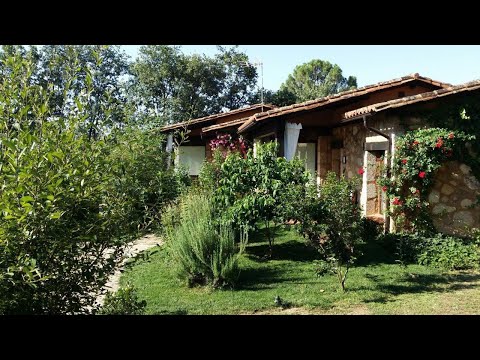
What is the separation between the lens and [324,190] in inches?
258

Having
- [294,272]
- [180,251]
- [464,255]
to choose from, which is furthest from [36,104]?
[464,255]

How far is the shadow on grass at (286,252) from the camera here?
787 centimetres

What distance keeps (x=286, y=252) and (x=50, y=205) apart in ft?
21.7

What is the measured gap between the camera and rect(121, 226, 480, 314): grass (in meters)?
5.25

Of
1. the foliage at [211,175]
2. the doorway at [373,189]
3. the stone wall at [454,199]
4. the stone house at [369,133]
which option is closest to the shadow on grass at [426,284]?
the stone house at [369,133]

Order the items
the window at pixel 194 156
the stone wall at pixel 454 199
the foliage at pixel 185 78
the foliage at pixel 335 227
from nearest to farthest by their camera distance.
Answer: the foliage at pixel 335 227, the stone wall at pixel 454 199, the window at pixel 194 156, the foliage at pixel 185 78

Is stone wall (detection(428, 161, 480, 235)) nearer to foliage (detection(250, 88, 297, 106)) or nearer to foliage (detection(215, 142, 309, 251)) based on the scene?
foliage (detection(215, 142, 309, 251))

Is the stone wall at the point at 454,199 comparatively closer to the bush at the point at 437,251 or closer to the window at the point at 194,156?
the bush at the point at 437,251

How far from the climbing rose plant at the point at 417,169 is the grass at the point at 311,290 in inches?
40.5

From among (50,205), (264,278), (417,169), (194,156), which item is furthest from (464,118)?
(194,156)

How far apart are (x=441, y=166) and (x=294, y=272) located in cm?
366

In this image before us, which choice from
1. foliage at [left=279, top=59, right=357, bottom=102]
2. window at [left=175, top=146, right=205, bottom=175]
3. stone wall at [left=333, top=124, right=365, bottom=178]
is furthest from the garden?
foliage at [left=279, top=59, right=357, bottom=102]

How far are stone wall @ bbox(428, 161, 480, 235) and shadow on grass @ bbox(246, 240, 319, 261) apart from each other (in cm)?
251
